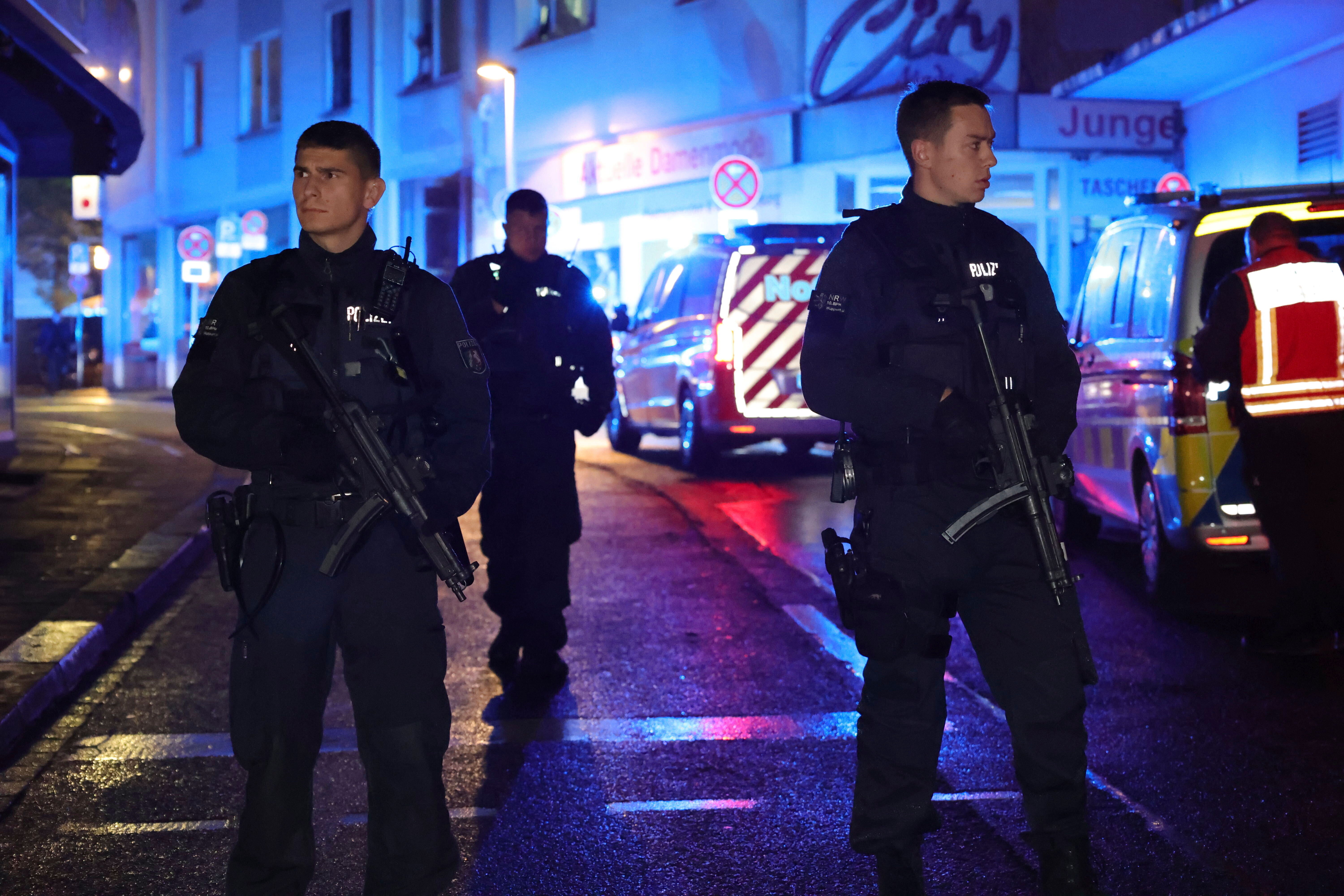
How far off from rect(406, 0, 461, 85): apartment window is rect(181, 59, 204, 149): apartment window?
30.7 ft

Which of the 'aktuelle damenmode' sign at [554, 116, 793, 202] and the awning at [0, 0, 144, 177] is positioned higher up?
the 'aktuelle damenmode' sign at [554, 116, 793, 202]

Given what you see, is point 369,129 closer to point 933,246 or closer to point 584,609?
point 584,609

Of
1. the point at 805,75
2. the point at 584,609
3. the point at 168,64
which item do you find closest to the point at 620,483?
the point at 584,609

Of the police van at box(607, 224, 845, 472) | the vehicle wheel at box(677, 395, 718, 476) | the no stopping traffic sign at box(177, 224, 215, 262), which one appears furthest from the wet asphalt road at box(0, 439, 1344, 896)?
the no stopping traffic sign at box(177, 224, 215, 262)

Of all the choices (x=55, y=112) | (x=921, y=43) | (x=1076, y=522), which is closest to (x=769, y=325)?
(x=1076, y=522)

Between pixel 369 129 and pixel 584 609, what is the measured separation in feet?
84.3

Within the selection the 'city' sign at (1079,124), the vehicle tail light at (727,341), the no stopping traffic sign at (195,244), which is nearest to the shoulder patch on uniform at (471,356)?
the vehicle tail light at (727,341)

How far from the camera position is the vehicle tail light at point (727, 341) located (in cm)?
1318

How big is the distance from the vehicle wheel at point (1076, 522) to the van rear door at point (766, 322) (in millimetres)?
3948

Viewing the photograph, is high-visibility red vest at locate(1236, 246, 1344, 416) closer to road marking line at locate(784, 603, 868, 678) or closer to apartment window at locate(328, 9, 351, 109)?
road marking line at locate(784, 603, 868, 678)

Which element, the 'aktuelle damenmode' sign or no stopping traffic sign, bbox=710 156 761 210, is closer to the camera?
no stopping traffic sign, bbox=710 156 761 210

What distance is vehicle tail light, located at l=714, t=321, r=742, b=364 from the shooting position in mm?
13180

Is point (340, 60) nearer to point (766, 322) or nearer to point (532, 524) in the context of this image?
point (766, 322)

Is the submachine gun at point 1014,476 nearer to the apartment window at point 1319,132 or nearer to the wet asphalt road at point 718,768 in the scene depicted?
the wet asphalt road at point 718,768
